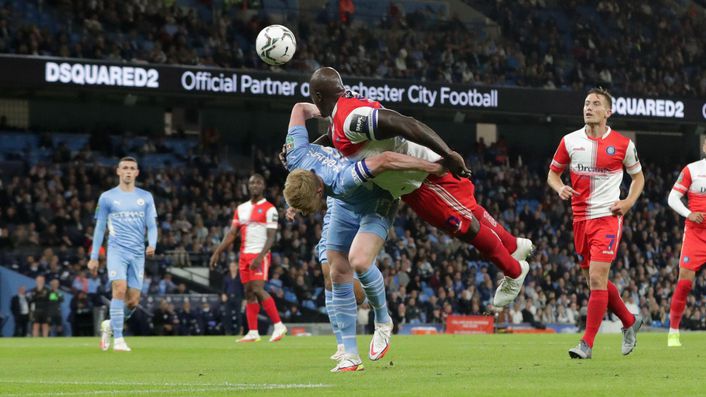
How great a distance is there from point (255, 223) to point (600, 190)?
8.62m

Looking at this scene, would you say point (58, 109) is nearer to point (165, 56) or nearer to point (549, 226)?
point (165, 56)

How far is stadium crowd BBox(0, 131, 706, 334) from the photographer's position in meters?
27.1

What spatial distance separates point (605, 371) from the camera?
9250 mm

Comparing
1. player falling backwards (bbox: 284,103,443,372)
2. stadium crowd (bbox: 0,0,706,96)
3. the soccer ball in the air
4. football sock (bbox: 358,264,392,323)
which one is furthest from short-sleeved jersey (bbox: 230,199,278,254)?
stadium crowd (bbox: 0,0,706,96)

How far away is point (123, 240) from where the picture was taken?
15484 mm

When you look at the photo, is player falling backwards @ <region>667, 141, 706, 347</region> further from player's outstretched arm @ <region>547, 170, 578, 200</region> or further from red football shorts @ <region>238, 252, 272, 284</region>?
red football shorts @ <region>238, 252, 272, 284</region>

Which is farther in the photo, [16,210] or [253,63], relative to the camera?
[253,63]

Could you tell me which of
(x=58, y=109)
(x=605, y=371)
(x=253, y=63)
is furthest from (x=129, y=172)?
(x=58, y=109)

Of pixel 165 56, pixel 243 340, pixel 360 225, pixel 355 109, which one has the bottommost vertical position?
pixel 243 340

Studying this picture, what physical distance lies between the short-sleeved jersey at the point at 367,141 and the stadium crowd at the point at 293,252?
17.1 metres

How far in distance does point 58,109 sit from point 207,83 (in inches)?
237

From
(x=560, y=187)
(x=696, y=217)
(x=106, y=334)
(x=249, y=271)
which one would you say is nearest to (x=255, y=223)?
(x=249, y=271)

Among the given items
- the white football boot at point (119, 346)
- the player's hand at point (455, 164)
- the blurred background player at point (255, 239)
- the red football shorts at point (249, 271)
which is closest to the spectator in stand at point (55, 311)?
the blurred background player at point (255, 239)

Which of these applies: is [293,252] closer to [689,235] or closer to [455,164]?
[689,235]
